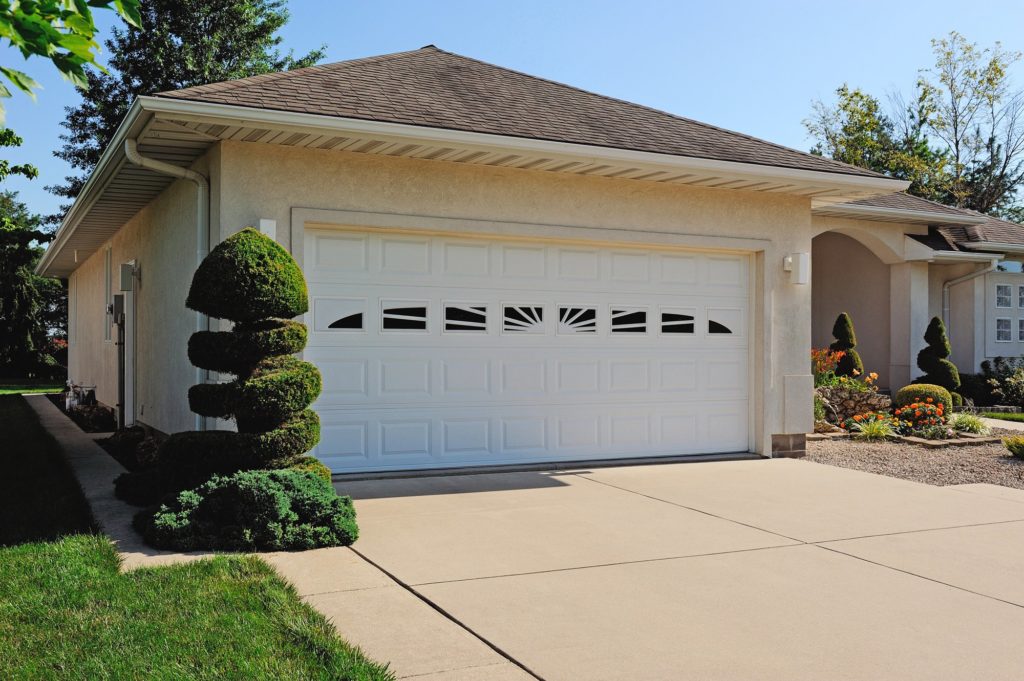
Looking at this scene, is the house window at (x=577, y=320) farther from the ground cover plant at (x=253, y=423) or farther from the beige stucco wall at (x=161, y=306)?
the beige stucco wall at (x=161, y=306)

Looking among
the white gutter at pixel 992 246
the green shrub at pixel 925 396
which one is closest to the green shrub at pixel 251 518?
the green shrub at pixel 925 396

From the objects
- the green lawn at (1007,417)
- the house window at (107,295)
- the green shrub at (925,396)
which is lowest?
the green lawn at (1007,417)

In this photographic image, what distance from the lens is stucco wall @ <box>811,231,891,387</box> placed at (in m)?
18.6

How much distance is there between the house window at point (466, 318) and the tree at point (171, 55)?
23846 millimetres

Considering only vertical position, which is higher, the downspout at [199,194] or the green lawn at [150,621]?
the downspout at [199,194]

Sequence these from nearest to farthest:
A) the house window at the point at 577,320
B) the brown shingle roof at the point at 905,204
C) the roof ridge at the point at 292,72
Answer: the roof ridge at the point at 292,72
the house window at the point at 577,320
the brown shingle roof at the point at 905,204

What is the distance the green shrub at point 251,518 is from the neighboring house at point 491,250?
2.56 meters

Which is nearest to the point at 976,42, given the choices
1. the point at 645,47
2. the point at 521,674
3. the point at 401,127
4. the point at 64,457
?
the point at 645,47

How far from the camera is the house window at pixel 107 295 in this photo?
15.7 meters

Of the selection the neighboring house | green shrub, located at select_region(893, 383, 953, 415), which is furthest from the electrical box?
green shrub, located at select_region(893, 383, 953, 415)

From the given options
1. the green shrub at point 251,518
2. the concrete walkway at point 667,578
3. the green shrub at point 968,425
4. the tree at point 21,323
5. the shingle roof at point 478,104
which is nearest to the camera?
the concrete walkway at point 667,578

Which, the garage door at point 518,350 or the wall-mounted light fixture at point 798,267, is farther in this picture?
the wall-mounted light fixture at point 798,267

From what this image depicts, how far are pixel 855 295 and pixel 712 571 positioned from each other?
15.0 metres

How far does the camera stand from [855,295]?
63.0 ft
